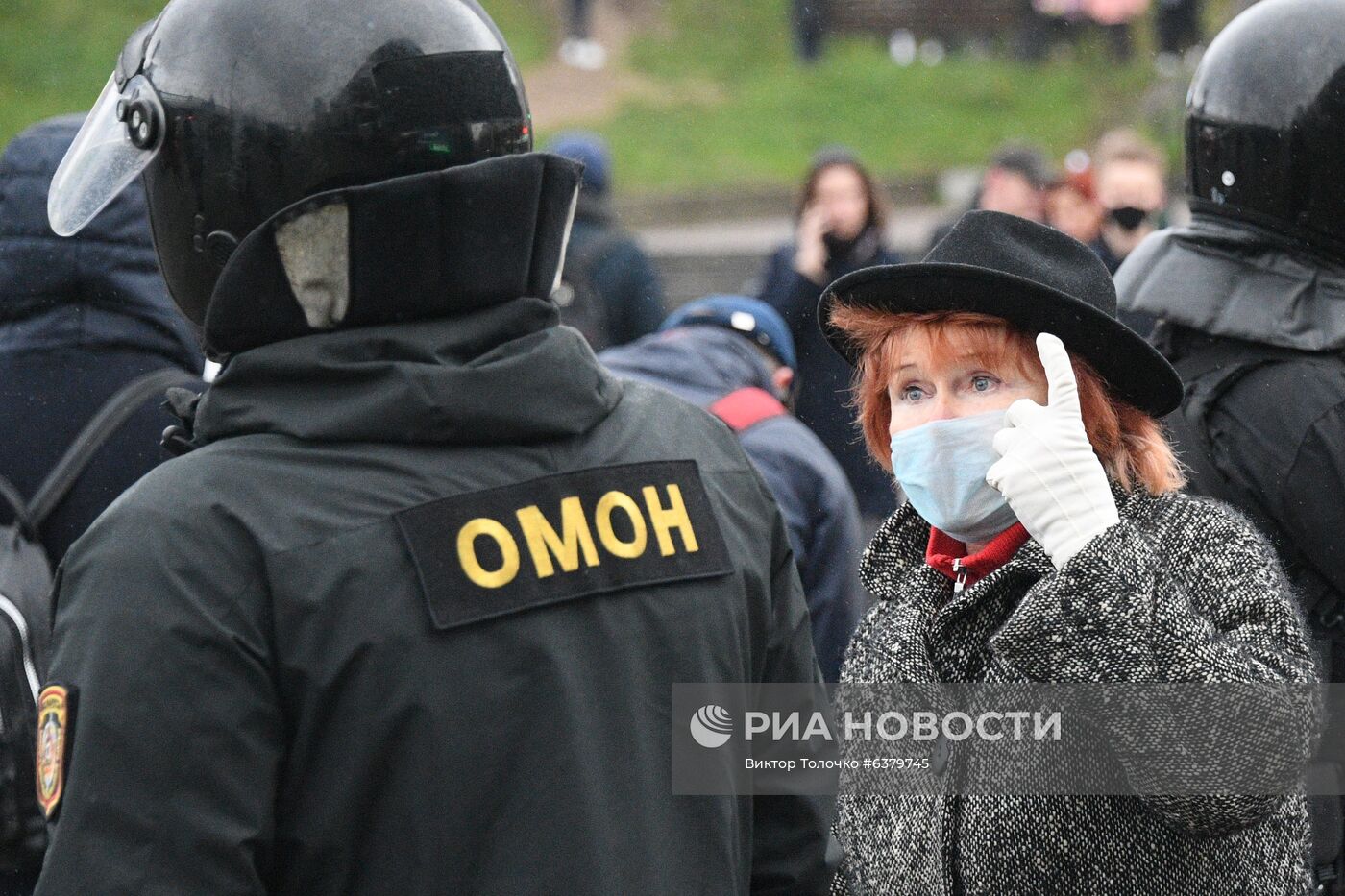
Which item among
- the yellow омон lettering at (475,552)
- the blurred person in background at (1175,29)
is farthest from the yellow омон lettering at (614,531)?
the blurred person in background at (1175,29)

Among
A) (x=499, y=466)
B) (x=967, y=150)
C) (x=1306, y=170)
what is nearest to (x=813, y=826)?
(x=499, y=466)

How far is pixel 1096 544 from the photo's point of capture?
2.16 m

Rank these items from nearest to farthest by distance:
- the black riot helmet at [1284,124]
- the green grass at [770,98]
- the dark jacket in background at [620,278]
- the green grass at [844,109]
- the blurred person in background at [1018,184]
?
the black riot helmet at [1284,124] → the dark jacket in background at [620,278] → the blurred person in background at [1018,184] → the green grass at [770,98] → the green grass at [844,109]

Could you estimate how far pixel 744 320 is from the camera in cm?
470

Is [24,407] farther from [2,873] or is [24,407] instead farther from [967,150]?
[967,150]

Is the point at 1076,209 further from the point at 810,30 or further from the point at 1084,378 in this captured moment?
the point at 810,30

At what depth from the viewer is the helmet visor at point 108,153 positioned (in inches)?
76.2

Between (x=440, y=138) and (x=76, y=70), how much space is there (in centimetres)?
1704

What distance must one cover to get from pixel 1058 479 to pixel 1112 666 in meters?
0.26

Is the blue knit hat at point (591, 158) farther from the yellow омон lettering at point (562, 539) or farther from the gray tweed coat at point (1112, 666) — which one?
the yellow омон lettering at point (562, 539)

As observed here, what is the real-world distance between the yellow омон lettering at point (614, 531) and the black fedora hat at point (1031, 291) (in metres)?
0.71

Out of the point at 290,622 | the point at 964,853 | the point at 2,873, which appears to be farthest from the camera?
the point at 2,873

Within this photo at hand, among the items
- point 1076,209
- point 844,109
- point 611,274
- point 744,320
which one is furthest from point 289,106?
point 844,109

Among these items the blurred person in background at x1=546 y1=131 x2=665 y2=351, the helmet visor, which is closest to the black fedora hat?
the helmet visor
